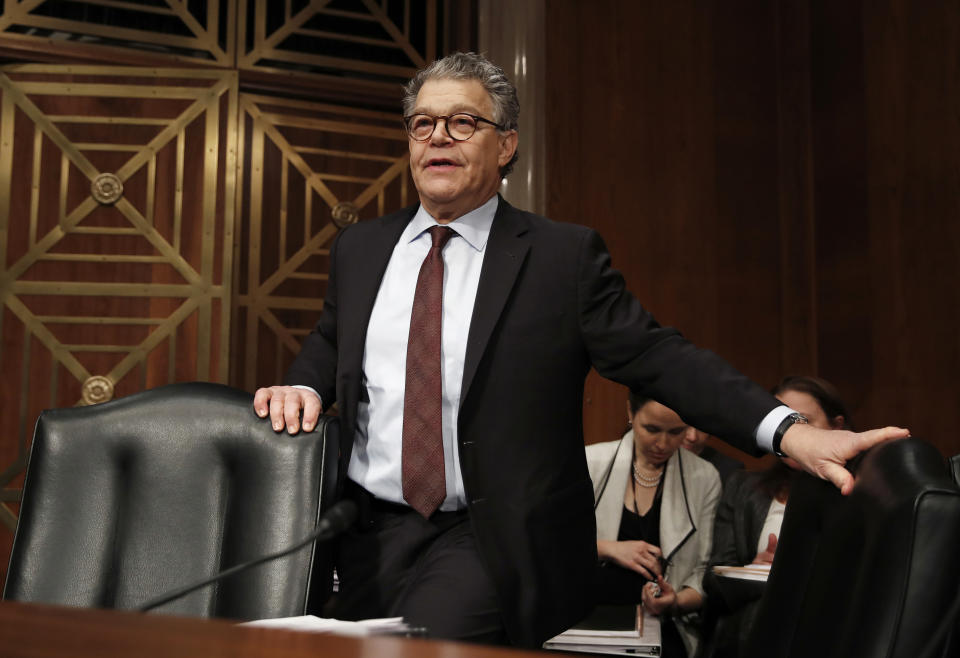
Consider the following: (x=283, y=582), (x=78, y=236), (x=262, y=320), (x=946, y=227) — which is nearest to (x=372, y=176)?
(x=262, y=320)

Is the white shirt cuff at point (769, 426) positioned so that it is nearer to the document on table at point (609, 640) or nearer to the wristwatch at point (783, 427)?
the wristwatch at point (783, 427)

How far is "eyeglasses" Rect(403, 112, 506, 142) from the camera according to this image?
180 centimetres

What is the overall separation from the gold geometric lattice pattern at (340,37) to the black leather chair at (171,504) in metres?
2.95

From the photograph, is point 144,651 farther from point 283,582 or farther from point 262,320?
point 262,320

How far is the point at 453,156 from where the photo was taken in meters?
1.79

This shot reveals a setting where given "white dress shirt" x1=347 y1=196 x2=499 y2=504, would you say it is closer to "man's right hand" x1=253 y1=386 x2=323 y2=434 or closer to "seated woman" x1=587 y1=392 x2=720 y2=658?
"man's right hand" x1=253 y1=386 x2=323 y2=434

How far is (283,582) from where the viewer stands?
4.74ft

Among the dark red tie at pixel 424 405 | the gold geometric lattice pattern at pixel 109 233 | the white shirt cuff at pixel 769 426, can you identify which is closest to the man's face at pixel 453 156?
the dark red tie at pixel 424 405

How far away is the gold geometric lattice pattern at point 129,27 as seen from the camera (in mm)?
3973

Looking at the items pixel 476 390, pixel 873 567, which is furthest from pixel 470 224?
pixel 873 567

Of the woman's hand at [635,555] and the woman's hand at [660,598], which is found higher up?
the woman's hand at [635,555]

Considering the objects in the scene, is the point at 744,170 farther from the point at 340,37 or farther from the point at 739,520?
the point at 739,520

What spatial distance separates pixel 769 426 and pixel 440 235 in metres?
0.65

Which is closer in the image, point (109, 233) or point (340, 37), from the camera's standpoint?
point (109, 233)
